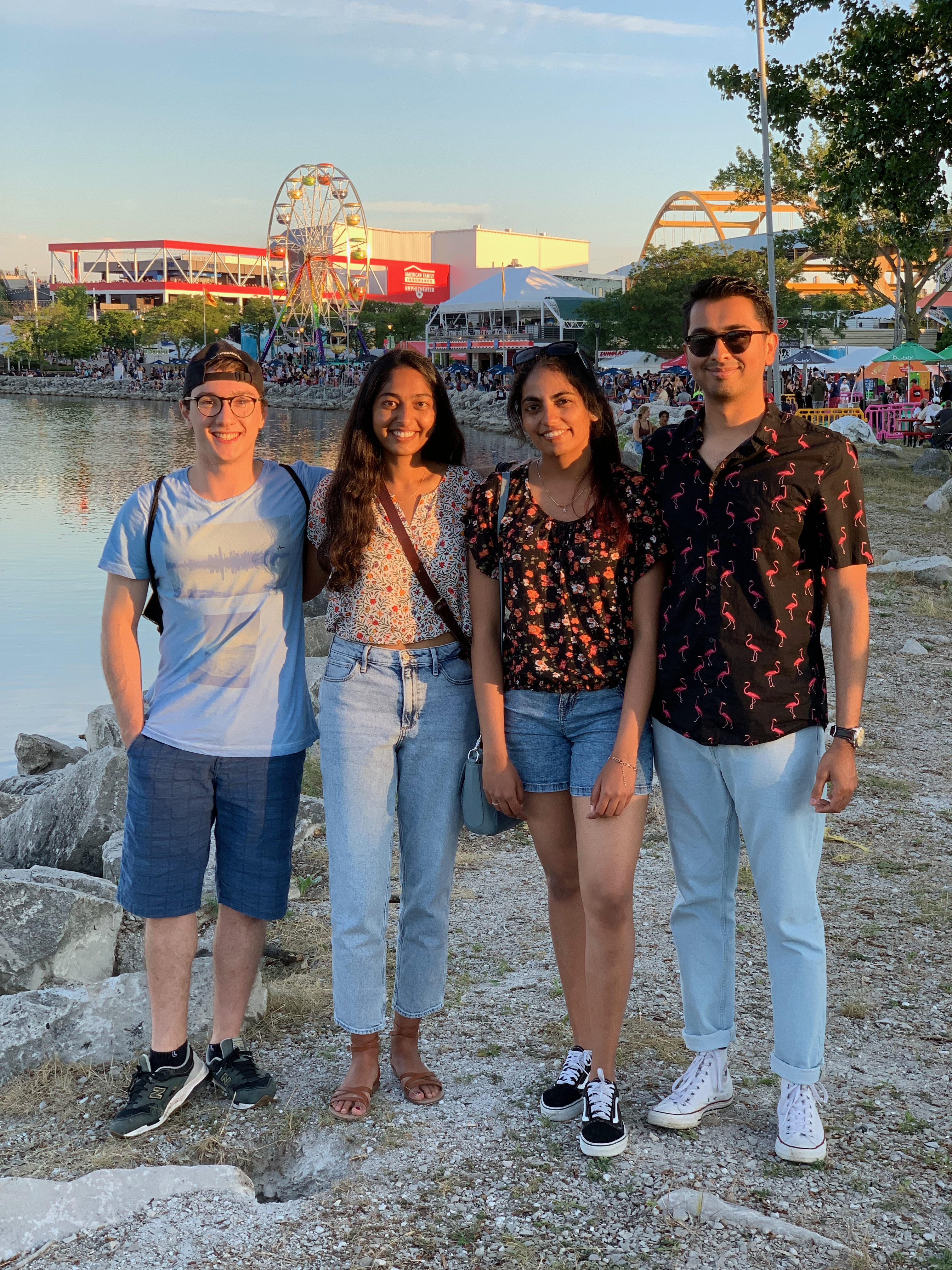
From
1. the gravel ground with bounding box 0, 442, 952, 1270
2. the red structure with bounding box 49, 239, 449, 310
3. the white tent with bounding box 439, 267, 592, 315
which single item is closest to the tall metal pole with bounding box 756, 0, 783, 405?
the gravel ground with bounding box 0, 442, 952, 1270

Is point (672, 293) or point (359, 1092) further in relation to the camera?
point (672, 293)

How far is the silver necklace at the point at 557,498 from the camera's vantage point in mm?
2779

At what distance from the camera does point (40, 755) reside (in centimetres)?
796

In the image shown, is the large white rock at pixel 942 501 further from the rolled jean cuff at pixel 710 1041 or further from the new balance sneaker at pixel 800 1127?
the new balance sneaker at pixel 800 1127

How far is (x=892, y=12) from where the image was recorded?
13.2 metres

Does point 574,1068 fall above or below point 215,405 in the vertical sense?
below

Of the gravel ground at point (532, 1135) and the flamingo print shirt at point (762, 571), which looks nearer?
the gravel ground at point (532, 1135)

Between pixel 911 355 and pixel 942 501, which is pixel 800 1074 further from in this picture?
pixel 911 355

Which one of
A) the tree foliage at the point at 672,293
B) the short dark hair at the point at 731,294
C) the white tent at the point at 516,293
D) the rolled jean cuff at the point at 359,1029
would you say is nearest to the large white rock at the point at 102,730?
the rolled jean cuff at the point at 359,1029

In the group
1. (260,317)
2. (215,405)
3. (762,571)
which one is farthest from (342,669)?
(260,317)

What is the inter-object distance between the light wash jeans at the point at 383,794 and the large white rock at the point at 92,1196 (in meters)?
0.51

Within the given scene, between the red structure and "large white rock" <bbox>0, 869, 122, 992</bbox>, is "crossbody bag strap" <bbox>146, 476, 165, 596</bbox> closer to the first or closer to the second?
"large white rock" <bbox>0, 869, 122, 992</bbox>

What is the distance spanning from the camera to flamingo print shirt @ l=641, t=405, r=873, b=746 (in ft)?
8.53

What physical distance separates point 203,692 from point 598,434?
3.91 ft
